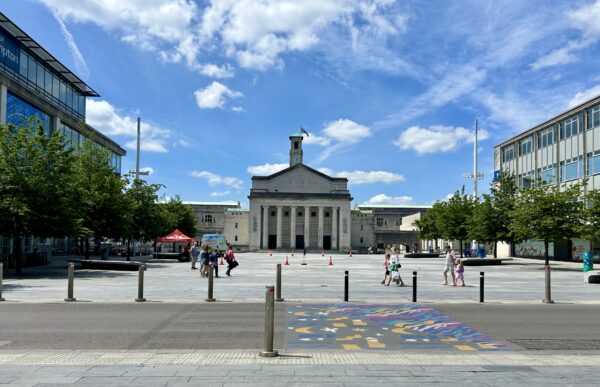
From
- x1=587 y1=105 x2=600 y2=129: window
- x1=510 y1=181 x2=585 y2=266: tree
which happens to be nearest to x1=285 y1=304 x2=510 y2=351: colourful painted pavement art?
x1=510 y1=181 x2=585 y2=266: tree

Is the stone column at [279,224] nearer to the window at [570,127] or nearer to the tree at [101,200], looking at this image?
the window at [570,127]

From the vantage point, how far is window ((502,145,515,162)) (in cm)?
6985

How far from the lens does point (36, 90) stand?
47.0 metres

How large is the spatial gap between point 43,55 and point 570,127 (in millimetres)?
52154

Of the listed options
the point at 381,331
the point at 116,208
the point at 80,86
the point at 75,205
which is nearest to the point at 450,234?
the point at 116,208

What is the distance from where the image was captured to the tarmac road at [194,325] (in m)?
10.2

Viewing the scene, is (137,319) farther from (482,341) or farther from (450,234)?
(450,234)

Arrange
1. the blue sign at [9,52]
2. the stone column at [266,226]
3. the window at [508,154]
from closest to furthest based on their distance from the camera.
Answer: the blue sign at [9,52] → the window at [508,154] → the stone column at [266,226]

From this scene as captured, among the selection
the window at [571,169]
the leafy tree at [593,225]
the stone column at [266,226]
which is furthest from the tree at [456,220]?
the stone column at [266,226]

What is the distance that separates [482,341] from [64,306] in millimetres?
11527

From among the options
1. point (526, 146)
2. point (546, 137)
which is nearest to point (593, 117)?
point (546, 137)

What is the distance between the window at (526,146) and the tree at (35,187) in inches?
2110

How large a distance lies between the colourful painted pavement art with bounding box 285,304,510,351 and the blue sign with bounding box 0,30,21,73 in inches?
1470

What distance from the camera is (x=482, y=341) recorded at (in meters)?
10.6
